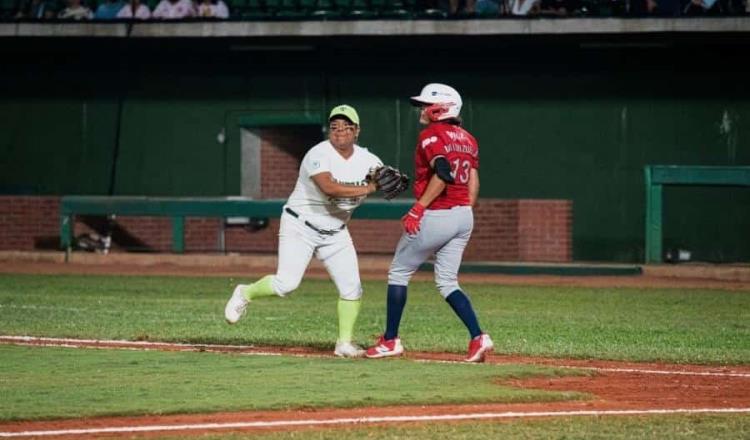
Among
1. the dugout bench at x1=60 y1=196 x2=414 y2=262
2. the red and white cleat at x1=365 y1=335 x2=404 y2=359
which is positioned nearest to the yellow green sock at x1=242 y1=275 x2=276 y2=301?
the red and white cleat at x1=365 y1=335 x2=404 y2=359

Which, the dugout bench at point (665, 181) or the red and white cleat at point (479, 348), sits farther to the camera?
the dugout bench at point (665, 181)

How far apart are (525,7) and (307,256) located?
1298cm

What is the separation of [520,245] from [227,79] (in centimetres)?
611

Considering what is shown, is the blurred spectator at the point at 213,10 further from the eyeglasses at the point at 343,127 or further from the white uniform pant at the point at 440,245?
the white uniform pant at the point at 440,245

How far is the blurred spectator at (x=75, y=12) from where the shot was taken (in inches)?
1024

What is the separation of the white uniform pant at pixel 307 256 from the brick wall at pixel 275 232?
1156cm

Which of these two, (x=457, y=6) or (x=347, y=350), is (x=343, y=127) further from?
(x=457, y=6)

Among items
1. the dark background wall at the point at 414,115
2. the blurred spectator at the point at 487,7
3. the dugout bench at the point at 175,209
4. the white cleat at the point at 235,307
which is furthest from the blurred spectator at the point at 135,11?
the white cleat at the point at 235,307

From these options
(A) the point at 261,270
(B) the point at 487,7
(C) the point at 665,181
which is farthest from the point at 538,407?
(B) the point at 487,7

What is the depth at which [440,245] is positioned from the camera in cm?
1141

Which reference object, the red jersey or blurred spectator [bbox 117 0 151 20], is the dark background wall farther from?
the red jersey

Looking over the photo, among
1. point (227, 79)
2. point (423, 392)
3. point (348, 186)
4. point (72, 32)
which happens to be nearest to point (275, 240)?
point (227, 79)

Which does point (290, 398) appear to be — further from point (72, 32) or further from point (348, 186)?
point (72, 32)

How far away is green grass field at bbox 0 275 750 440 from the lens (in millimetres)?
8906
